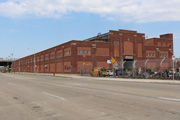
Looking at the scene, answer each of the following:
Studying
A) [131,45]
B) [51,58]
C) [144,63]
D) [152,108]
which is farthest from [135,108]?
[51,58]

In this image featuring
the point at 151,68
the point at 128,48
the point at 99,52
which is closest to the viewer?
the point at 151,68

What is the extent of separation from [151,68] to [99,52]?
30620 millimetres

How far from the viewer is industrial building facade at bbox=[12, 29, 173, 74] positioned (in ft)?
186

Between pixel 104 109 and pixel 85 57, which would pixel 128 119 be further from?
pixel 85 57

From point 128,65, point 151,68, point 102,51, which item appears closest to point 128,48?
point 102,51

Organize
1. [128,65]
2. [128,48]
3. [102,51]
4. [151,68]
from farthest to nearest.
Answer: [128,48] < [102,51] < [128,65] < [151,68]

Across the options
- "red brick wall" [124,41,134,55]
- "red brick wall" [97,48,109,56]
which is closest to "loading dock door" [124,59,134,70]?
"red brick wall" [97,48,109,56]

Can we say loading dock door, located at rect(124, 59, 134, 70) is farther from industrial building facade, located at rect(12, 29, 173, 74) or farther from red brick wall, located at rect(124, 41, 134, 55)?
red brick wall, located at rect(124, 41, 134, 55)

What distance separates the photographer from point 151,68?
29859 mm

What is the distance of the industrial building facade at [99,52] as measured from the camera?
56.6 meters

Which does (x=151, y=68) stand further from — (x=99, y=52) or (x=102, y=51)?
(x=102, y=51)

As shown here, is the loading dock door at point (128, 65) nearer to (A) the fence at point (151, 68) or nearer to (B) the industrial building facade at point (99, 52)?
(A) the fence at point (151, 68)

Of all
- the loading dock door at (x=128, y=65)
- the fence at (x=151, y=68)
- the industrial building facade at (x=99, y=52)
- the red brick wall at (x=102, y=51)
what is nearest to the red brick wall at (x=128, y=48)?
A: the industrial building facade at (x=99, y=52)

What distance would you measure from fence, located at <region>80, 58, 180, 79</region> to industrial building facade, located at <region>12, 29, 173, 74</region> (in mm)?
22473
